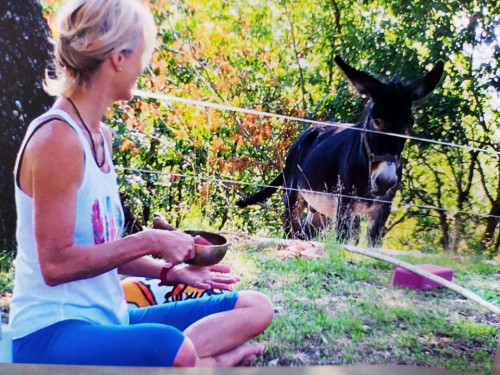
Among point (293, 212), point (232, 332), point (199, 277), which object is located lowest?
point (232, 332)

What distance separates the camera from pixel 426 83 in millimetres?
1900

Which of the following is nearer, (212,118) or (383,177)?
(212,118)

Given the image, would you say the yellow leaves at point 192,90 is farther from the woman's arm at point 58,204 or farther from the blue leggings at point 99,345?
the blue leggings at point 99,345

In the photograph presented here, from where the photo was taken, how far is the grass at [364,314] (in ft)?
6.30

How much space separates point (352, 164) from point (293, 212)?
0.26 m

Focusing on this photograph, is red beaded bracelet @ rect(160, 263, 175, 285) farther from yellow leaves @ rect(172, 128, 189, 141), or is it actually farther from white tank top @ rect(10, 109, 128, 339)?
yellow leaves @ rect(172, 128, 189, 141)

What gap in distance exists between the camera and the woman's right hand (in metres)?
1.46

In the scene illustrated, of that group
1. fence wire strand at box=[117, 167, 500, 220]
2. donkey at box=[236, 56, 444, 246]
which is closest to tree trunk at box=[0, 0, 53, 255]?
fence wire strand at box=[117, 167, 500, 220]

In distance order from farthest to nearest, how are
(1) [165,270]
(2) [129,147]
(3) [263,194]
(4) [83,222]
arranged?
(3) [263,194], (2) [129,147], (1) [165,270], (4) [83,222]

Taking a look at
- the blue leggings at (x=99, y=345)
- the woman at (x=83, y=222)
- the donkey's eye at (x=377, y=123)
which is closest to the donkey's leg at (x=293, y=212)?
the donkey's eye at (x=377, y=123)

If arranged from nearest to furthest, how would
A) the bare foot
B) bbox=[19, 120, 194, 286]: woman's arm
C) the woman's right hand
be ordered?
bbox=[19, 120, 194, 286]: woman's arm, the woman's right hand, the bare foot

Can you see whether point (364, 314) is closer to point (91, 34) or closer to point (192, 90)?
point (192, 90)

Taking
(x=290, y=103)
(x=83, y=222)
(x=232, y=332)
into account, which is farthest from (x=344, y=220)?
(x=83, y=222)

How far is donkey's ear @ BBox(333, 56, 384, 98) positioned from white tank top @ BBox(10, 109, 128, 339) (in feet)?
2.88
